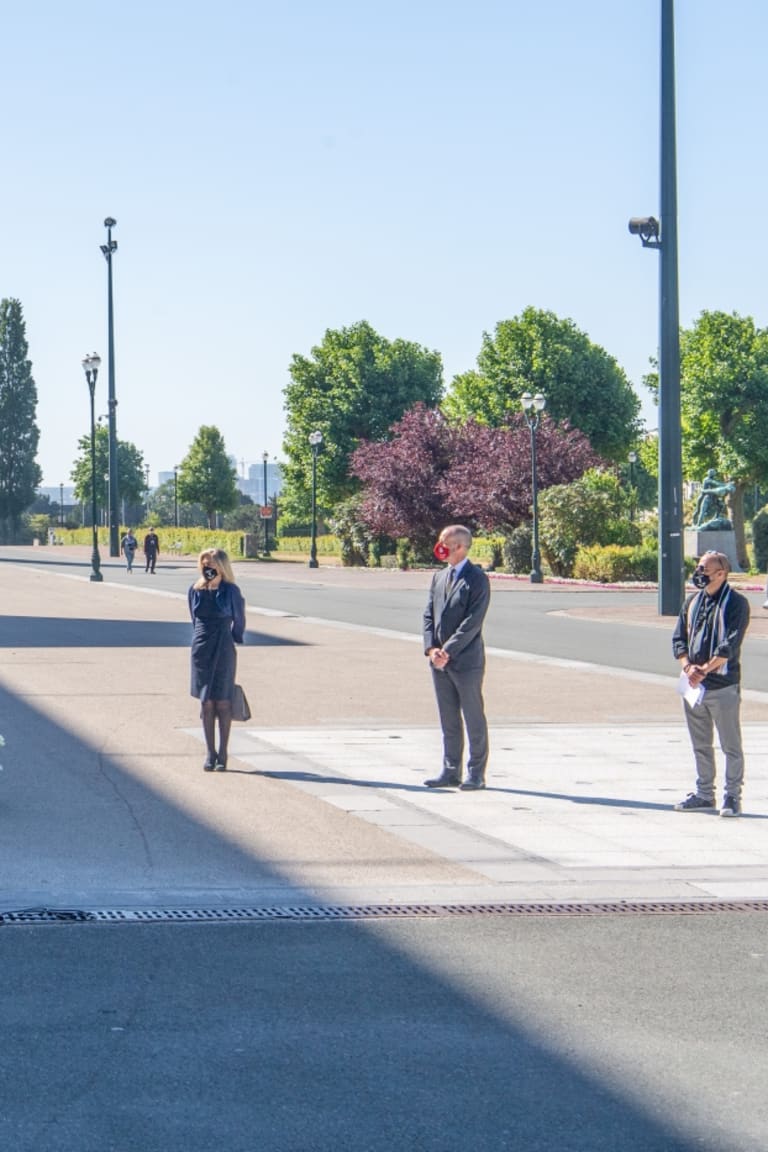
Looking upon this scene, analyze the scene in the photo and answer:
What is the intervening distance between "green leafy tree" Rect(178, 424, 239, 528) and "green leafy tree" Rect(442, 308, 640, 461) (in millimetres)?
43798

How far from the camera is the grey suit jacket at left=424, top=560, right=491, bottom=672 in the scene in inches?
423

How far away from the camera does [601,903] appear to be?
788cm

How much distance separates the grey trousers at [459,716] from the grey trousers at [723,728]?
1.39 metres

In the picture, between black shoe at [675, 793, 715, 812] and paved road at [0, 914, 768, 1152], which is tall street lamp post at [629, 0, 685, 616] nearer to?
black shoe at [675, 793, 715, 812]

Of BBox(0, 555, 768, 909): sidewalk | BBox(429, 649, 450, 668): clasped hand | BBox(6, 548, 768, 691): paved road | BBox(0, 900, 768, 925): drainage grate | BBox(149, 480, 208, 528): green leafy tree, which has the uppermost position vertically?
BBox(149, 480, 208, 528): green leafy tree

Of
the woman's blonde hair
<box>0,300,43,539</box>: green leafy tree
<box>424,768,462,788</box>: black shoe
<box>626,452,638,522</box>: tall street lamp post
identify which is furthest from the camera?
<box>0,300,43,539</box>: green leafy tree

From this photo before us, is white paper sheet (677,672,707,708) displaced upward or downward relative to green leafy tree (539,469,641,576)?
downward

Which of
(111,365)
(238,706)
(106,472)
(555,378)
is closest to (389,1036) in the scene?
(238,706)

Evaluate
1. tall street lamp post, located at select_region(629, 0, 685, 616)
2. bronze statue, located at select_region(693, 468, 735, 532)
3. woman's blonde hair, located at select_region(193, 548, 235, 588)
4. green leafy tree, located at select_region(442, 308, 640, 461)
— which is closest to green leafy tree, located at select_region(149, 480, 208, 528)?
green leafy tree, located at select_region(442, 308, 640, 461)

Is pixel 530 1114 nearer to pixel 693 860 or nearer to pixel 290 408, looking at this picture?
pixel 693 860

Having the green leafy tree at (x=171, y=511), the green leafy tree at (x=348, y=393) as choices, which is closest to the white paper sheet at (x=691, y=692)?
the green leafy tree at (x=348, y=393)

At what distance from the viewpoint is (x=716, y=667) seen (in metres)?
9.95

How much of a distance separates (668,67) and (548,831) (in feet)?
71.0

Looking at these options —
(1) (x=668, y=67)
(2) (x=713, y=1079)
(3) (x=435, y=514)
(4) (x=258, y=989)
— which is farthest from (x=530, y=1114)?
(3) (x=435, y=514)
